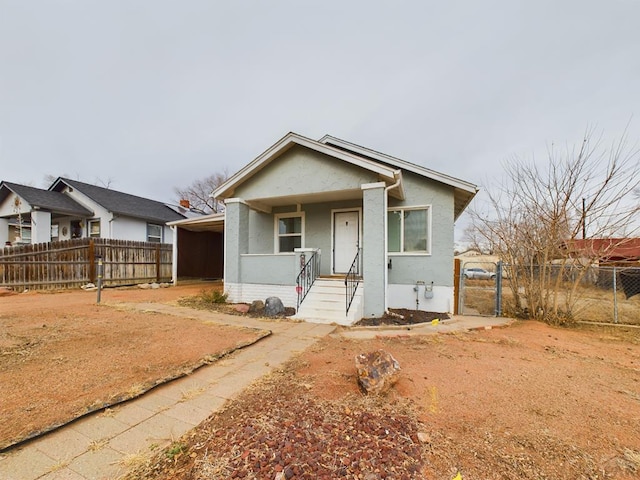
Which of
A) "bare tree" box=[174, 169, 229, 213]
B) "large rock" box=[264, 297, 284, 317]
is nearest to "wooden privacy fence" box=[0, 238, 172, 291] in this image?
Result: "large rock" box=[264, 297, 284, 317]

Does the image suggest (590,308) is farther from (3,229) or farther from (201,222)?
(3,229)

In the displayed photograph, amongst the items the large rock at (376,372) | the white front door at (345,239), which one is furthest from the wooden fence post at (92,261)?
the large rock at (376,372)

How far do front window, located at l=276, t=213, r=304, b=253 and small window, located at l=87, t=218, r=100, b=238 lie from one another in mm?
12404

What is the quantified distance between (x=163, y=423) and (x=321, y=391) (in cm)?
163

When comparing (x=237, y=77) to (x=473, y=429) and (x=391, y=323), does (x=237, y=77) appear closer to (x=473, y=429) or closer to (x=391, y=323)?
(x=391, y=323)

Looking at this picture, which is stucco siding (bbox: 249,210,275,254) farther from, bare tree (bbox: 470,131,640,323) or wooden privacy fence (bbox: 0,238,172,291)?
wooden privacy fence (bbox: 0,238,172,291)

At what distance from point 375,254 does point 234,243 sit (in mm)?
4656

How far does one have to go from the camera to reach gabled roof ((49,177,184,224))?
50.3 feet

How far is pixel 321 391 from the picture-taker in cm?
321

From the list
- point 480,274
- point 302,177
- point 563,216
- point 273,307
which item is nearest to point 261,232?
point 302,177

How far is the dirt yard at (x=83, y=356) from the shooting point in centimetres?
275

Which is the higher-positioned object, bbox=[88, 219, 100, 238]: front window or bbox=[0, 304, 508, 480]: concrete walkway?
bbox=[88, 219, 100, 238]: front window

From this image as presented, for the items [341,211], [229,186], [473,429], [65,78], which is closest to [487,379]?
[473,429]

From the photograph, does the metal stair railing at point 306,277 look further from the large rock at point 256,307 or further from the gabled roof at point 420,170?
the gabled roof at point 420,170
